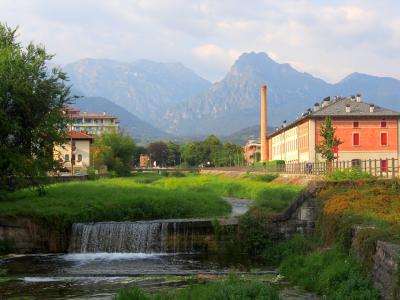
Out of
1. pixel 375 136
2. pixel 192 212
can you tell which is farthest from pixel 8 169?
pixel 375 136

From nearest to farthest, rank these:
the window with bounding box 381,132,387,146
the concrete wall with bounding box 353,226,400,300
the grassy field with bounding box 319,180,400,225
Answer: the concrete wall with bounding box 353,226,400,300
the grassy field with bounding box 319,180,400,225
the window with bounding box 381,132,387,146

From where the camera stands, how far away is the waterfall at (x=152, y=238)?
25.8 meters

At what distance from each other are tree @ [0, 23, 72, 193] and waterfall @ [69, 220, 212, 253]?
6.22 metres

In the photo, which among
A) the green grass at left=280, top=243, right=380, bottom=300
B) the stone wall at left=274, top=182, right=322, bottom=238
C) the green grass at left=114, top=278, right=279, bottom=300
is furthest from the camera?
the stone wall at left=274, top=182, right=322, bottom=238

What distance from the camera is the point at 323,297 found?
48.1ft

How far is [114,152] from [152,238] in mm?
73872

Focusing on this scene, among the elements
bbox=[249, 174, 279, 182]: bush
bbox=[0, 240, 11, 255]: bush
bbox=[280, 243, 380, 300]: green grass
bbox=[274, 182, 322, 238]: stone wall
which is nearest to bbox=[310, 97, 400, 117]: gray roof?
bbox=[249, 174, 279, 182]: bush

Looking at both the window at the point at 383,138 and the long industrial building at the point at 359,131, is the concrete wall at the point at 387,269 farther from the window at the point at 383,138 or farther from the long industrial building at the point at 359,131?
the window at the point at 383,138

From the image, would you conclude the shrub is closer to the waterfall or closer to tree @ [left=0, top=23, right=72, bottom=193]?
the waterfall

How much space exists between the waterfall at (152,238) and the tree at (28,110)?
6.22 meters

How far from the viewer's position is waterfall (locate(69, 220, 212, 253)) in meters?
25.8

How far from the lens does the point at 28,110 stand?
100 ft

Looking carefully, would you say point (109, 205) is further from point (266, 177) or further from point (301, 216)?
point (266, 177)

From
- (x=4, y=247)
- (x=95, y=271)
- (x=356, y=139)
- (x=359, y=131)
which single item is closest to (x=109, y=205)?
(x=4, y=247)
